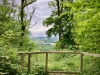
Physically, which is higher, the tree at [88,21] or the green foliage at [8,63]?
the tree at [88,21]

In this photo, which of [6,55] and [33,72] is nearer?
[6,55]

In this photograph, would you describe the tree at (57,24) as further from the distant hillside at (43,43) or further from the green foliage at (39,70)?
the green foliage at (39,70)

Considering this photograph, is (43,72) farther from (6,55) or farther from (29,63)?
(6,55)

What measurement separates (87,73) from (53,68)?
7.75ft

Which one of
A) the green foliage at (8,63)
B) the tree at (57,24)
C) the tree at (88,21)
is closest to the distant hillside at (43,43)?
the green foliage at (8,63)

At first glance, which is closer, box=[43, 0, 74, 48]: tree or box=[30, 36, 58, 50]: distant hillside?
box=[30, 36, 58, 50]: distant hillside

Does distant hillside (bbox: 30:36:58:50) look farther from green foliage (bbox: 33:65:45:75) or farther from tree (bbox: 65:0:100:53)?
tree (bbox: 65:0:100:53)

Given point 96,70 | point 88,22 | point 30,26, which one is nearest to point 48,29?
point 30,26

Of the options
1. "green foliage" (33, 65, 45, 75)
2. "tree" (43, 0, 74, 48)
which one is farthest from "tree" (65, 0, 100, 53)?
"tree" (43, 0, 74, 48)

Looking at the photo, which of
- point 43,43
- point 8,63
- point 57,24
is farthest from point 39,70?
point 57,24

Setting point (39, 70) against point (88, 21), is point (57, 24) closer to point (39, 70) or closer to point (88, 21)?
point (39, 70)

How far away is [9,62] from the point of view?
787cm

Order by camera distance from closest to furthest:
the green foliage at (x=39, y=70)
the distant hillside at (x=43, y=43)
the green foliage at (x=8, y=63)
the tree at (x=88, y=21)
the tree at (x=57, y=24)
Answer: the tree at (x=88, y=21) → the green foliage at (x=8, y=63) → the green foliage at (x=39, y=70) → the distant hillside at (x=43, y=43) → the tree at (x=57, y=24)

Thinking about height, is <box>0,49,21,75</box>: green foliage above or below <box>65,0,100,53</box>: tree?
below
